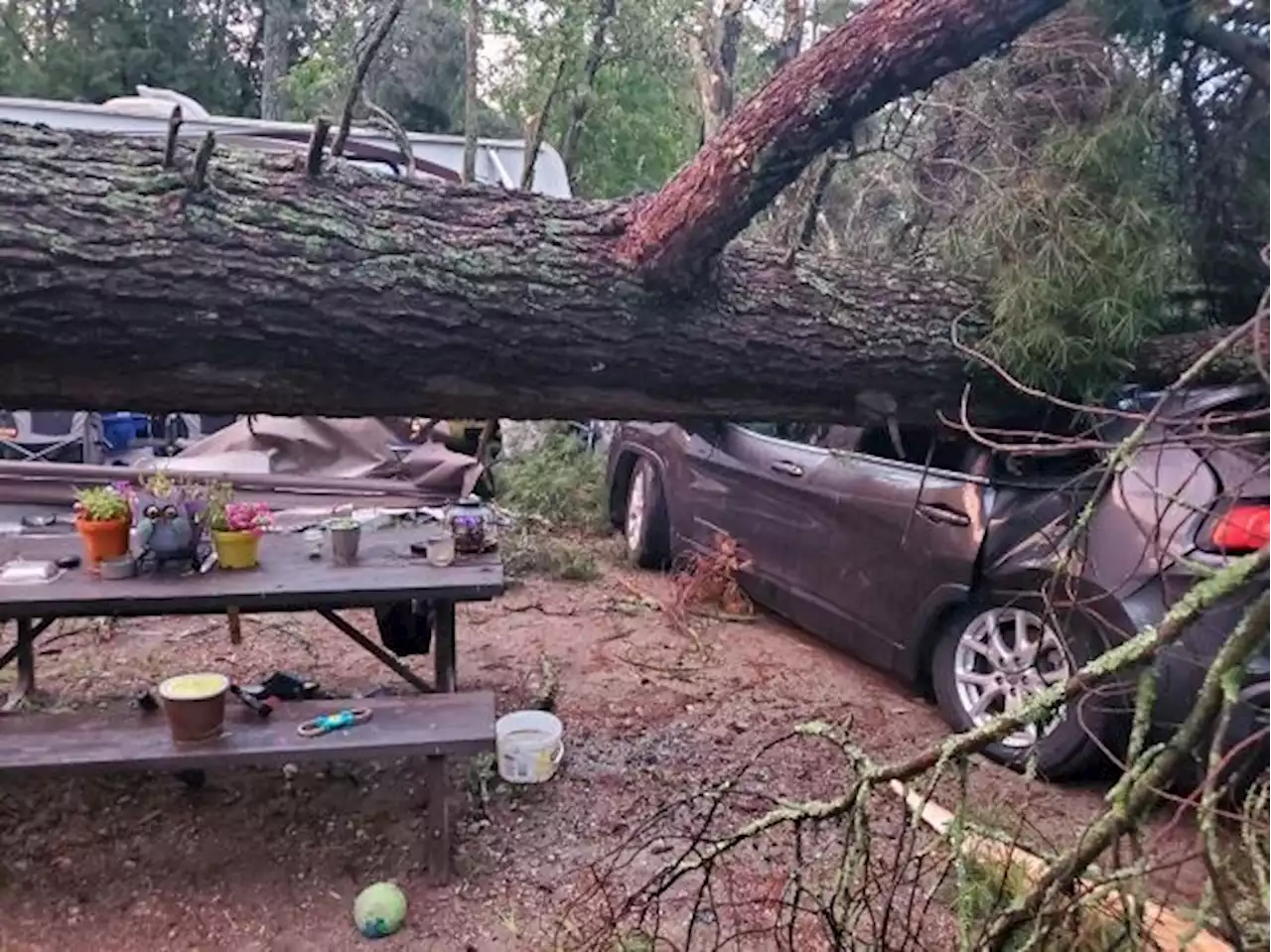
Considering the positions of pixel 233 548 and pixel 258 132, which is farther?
pixel 258 132

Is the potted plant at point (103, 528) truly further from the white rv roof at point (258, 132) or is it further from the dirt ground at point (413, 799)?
the white rv roof at point (258, 132)

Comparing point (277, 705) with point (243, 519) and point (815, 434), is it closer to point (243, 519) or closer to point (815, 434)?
point (243, 519)

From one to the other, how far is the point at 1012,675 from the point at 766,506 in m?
1.71

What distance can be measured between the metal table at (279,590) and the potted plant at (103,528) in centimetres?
8

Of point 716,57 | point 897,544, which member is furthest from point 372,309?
point 716,57

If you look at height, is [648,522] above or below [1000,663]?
below

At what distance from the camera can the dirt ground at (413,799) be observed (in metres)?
3.01

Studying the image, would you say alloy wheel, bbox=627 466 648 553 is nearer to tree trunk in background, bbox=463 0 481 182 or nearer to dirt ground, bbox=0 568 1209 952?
dirt ground, bbox=0 568 1209 952

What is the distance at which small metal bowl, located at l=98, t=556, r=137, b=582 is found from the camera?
370 cm

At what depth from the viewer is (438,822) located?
10.2 feet

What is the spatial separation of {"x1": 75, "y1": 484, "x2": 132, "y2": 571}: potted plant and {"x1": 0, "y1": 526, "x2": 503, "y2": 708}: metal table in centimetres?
8

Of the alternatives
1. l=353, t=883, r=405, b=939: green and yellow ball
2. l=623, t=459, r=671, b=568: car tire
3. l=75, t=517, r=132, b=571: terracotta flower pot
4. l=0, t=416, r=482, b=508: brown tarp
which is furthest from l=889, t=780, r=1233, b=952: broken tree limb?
l=0, t=416, r=482, b=508: brown tarp

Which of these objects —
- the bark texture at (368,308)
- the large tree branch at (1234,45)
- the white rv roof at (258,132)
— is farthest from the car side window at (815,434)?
the white rv roof at (258,132)

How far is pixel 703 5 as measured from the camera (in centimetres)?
880
